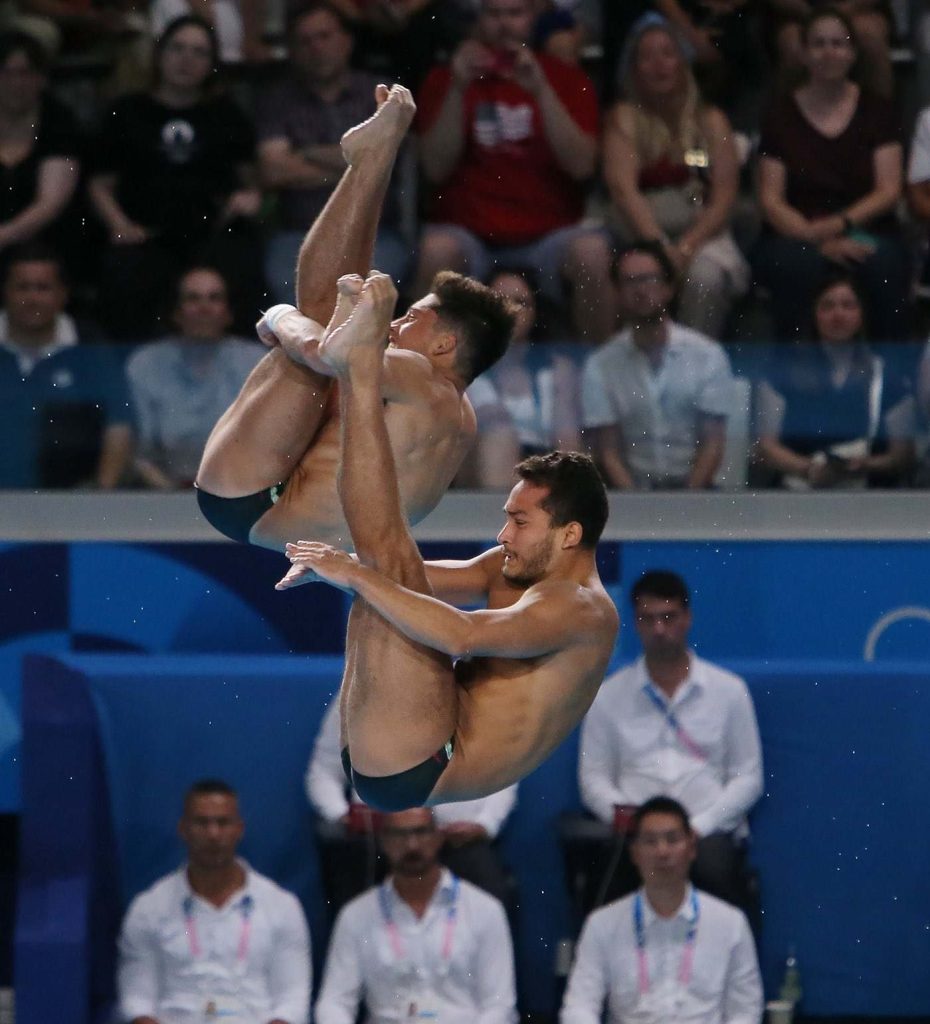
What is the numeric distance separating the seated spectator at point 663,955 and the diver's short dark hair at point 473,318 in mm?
2273

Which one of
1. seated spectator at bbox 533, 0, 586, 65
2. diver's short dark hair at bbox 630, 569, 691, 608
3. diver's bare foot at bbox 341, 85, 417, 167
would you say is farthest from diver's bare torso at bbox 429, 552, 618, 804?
seated spectator at bbox 533, 0, 586, 65

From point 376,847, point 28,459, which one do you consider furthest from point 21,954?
point 28,459

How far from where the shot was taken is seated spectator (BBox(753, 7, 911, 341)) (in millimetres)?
7000

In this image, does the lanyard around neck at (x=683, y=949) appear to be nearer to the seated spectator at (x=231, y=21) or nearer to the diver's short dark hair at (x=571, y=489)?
the diver's short dark hair at (x=571, y=489)

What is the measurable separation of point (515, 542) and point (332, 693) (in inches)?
104

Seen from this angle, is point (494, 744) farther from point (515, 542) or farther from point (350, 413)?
point (350, 413)

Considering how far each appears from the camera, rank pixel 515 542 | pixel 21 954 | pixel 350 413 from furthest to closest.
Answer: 1. pixel 21 954
2. pixel 515 542
3. pixel 350 413

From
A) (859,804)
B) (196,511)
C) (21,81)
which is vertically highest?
(21,81)

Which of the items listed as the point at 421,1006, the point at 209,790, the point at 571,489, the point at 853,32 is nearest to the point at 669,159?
the point at 853,32

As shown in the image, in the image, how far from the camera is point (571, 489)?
4.20m

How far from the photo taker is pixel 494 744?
4.27 metres

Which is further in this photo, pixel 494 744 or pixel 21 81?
pixel 21 81

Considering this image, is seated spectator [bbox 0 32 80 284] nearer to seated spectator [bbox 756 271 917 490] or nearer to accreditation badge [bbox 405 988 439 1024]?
seated spectator [bbox 756 271 917 490]

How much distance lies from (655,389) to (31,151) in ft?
7.79
